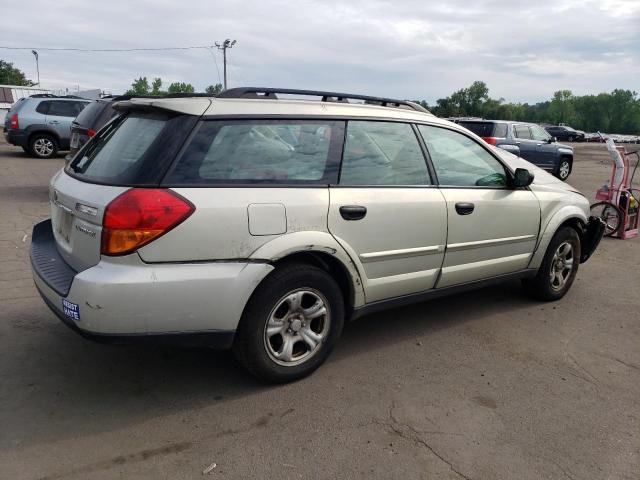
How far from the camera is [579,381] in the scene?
140 inches

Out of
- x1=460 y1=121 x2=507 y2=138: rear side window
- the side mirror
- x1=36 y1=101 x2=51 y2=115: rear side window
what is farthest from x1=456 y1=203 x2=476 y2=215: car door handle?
x1=36 y1=101 x2=51 y2=115: rear side window

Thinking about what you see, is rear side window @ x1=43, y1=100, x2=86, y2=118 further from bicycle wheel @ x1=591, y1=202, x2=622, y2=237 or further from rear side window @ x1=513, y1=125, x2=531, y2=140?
bicycle wheel @ x1=591, y1=202, x2=622, y2=237

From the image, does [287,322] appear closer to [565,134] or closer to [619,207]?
[619,207]

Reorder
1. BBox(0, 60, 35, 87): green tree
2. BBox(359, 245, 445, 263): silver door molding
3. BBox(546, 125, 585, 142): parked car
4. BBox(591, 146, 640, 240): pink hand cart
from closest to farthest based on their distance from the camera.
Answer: BBox(359, 245, 445, 263): silver door molding, BBox(591, 146, 640, 240): pink hand cart, BBox(546, 125, 585, 142): parked car, BBox(0, 60, 35, 87): green tree

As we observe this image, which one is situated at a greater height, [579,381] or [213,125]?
[213,125]

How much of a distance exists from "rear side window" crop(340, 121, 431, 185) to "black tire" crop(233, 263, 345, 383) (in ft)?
2.21

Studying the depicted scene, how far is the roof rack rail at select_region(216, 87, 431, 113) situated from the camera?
132 inches

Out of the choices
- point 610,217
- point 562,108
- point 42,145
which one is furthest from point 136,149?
point 562,108

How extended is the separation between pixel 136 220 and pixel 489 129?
46.0 ft

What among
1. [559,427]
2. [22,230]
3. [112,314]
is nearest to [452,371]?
[559,427]

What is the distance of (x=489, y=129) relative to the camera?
1523 centimetres

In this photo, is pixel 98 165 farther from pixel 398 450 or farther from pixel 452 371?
pixel 452 371

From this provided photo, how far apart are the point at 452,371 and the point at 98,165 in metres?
2.58

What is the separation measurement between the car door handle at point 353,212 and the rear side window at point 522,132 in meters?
13.9
